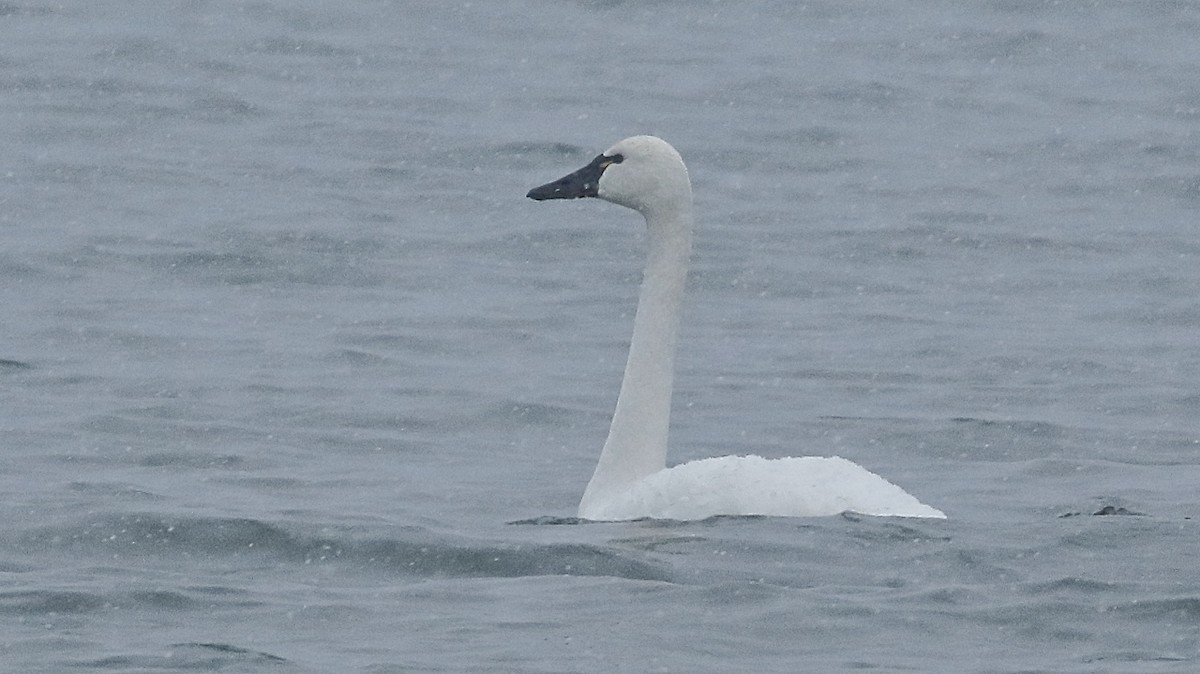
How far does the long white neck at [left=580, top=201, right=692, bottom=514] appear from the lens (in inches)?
440

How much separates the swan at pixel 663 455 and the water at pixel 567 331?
0.12 m

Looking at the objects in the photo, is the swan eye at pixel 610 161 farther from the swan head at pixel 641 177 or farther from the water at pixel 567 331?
the water at pixel 567 331

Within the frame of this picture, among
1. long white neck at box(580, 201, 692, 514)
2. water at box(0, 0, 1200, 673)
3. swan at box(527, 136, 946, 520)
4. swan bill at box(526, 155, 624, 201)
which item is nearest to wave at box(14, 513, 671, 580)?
water at box(0, 0, 1200, 673)

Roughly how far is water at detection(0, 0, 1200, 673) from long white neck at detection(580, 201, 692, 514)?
1.65ft

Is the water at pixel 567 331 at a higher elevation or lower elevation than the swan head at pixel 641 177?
lower

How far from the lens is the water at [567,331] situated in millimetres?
9383

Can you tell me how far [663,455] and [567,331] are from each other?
689cm

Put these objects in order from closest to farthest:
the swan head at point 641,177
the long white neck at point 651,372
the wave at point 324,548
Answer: the wave at point 324,548 < the long white neck at point 651,372 < the swan head at point 641,177

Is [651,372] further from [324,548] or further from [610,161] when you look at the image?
[324,548]

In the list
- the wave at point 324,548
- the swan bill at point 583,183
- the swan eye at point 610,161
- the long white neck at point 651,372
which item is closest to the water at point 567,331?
the wave at point 324,548

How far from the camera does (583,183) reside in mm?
11656

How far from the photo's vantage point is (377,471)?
1331 centimetres

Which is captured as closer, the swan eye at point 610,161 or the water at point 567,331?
the water at point 567,331

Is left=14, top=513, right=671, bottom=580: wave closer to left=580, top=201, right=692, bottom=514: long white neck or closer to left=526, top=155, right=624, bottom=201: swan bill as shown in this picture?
left=580, top=201, right=692, bottom=514: long white neck
